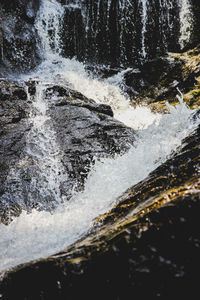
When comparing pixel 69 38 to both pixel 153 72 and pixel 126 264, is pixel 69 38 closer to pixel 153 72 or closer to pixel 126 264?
pixel 153 72

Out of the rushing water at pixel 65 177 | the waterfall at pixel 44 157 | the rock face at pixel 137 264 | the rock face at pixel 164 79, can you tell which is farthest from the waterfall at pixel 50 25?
the rock face at pixel 137 264

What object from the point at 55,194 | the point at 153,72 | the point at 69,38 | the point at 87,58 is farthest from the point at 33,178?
the point at 69,38

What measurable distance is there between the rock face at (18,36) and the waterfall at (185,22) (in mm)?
8672

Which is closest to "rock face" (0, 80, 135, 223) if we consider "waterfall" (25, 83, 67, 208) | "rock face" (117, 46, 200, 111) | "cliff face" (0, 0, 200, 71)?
"waterfall" (25, 83, 67, 208)

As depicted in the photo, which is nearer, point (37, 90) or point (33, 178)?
point (33, 178)

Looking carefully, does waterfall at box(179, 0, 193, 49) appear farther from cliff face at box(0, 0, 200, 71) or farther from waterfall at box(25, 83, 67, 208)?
waterfall at box(25, 83, 67, 208)

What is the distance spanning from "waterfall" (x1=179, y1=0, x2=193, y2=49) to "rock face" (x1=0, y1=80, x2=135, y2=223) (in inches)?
366

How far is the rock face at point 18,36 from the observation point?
1252 centimetres

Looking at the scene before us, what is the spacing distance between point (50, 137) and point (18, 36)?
978cm

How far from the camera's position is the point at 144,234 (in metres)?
1.49

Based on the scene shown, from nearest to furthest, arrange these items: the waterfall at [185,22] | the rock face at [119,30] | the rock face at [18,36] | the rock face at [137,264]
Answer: the rock face at [137,264]
the rock face at [18,36]
the waterfall at [185,22]
the rock face at [119,30]

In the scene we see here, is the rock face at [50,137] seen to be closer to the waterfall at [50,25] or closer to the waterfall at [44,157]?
the waterfall at [44,157]

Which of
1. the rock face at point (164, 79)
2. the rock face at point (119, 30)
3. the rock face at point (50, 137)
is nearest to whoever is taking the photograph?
the rock face at point (50, 137)

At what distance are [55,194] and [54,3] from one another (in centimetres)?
1456
